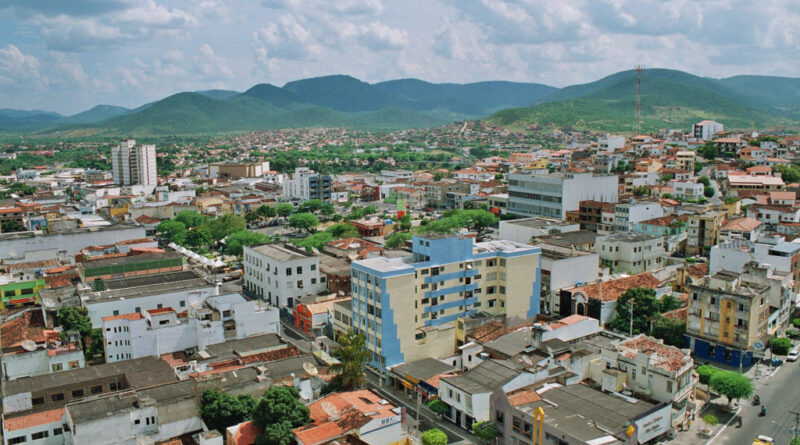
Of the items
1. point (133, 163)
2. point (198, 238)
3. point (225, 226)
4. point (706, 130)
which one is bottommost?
point (198, 238)

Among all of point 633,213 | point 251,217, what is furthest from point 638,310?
point 251,217

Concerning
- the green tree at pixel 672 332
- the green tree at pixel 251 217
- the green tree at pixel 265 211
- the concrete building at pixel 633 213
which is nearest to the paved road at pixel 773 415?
the green tree at pixel 672 332

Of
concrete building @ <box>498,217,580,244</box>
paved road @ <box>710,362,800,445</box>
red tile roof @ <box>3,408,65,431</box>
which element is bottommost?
paved road @ <box>710,362,800,445</box>

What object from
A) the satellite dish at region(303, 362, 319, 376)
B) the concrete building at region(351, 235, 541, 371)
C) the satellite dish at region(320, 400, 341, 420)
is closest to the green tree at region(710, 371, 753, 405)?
the concrete building at region(351, 235, 541, 371)

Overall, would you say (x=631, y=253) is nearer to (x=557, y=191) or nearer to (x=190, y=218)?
(x=557, y=191)

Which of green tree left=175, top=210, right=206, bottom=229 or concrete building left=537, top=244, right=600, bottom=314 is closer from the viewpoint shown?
concrete building left=537, top=244, right=600, bottom=314

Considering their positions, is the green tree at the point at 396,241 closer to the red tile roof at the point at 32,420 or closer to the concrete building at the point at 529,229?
the concrete building at the point at 529,229

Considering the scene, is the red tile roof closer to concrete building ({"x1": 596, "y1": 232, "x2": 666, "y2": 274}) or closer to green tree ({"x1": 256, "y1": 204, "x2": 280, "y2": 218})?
concrete building ({"x1": 596, "y1": 232, "x2": 666, "y2": 274})
